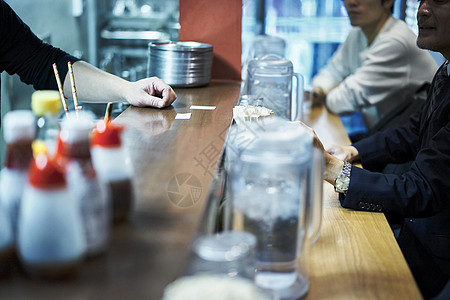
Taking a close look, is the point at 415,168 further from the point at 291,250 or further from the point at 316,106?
the point at 316,106

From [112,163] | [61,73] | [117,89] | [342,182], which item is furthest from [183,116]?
[112,163]

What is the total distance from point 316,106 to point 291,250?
2.41 meters

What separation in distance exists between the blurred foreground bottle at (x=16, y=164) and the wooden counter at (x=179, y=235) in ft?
0.37

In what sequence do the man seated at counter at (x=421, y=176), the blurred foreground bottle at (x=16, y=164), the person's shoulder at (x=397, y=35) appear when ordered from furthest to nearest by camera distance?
the person's shoulder at (x=397, y=35) < the man seated at counter at (x=421, y=176) < the blurred foreground bottle at (x=16, y=164)

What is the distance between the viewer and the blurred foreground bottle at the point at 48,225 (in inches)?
29.4

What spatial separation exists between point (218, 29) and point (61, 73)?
860 mm

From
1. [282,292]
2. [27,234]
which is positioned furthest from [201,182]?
[27,234]

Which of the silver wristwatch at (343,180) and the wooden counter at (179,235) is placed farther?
the silver wristwatch at (343,180)

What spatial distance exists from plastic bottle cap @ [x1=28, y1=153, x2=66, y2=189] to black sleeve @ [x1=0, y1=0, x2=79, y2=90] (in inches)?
55.3

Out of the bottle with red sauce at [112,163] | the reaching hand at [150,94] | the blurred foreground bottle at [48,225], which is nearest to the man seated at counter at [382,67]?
the reaching hand at [150,94]

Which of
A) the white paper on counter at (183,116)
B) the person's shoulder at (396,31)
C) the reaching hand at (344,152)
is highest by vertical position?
the person's shoulder at (396,31)

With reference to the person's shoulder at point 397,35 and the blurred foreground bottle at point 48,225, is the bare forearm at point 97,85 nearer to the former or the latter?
the blurred foreground bottle at point 48,225

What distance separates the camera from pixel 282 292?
112cm

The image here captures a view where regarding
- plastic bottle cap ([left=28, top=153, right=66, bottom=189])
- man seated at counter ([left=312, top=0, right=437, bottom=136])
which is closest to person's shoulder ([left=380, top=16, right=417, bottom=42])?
man seated at counter ([left=312, top=0, right=437, bottom=136])
